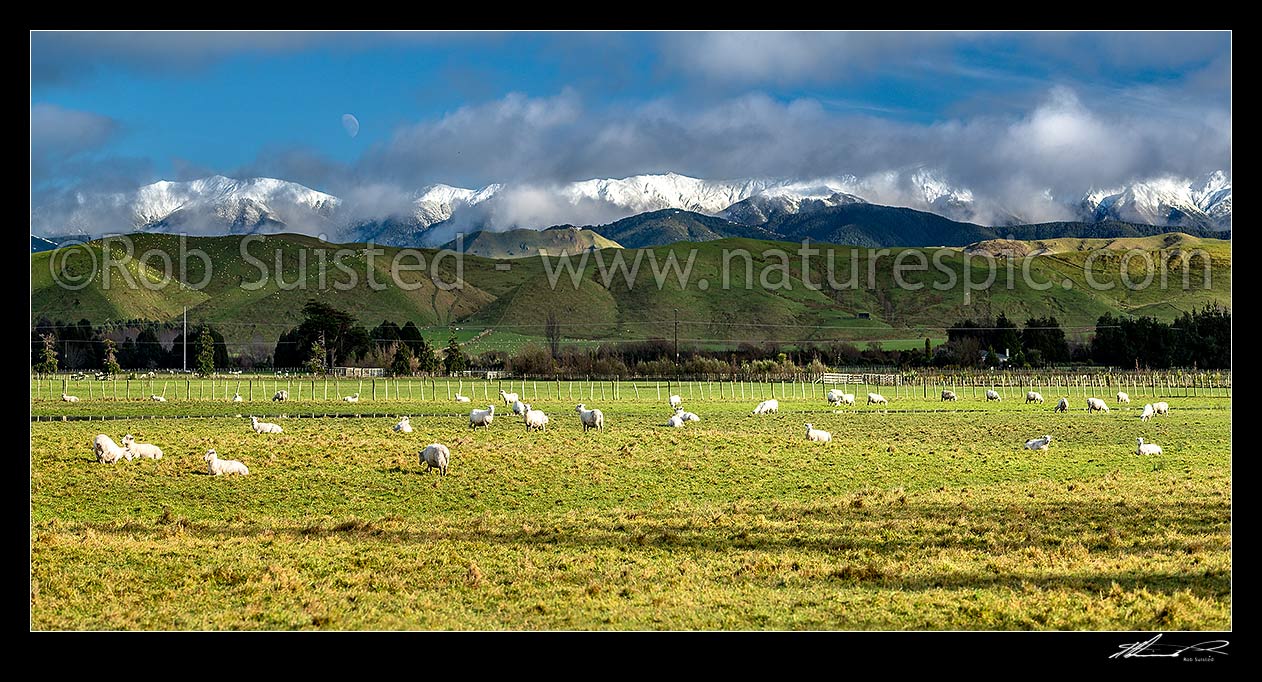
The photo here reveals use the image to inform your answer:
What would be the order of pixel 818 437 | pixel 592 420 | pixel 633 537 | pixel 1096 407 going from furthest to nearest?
pixel 1096 407
pixel 592 420
pixel 818 437
pixel 633 537

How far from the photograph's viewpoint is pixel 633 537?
15.0 metres

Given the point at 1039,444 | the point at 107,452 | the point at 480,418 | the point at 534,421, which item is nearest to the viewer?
the point at 107,452

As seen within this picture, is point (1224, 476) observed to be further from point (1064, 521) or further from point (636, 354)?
point (636, 354)

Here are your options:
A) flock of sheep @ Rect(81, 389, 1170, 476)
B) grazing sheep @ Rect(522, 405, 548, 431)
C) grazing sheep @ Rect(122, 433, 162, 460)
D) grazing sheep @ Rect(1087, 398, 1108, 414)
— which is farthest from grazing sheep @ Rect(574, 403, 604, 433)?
grazing sheep @ Rect(1087, 398, 1108, 414)

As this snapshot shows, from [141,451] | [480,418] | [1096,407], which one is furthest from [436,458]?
[1096,407]

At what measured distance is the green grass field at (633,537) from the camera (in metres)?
11.0

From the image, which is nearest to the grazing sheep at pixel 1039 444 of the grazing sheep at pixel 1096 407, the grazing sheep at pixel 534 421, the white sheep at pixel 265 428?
the grazing sheep at pixel 534 421
